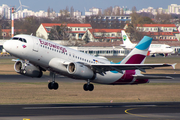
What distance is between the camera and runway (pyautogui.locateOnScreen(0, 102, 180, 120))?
181 ft

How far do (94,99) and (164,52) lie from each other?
400ft

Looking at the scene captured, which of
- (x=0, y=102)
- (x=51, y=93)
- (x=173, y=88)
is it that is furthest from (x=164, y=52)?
(x=0, y=102)

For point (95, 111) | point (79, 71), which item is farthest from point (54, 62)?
point (95, 111)

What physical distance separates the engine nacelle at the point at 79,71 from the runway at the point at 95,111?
713cm

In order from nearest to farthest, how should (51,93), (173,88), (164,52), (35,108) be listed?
1. (35,108)
2. (51,93)
3. (173,88)
4. (164,52)

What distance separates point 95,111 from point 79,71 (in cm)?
1375

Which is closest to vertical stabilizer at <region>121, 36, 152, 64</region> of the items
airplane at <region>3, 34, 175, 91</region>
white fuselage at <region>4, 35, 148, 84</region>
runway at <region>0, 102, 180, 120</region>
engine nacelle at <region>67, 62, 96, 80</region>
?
airplane at <region>3, 34, 175, 91</region>

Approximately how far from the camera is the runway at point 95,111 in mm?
55312

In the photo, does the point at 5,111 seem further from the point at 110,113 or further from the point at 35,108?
the point at 110,113

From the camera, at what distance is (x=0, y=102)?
6912 centimetres

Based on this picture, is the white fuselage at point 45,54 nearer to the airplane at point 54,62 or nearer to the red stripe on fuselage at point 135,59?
the airplane at point 54,62

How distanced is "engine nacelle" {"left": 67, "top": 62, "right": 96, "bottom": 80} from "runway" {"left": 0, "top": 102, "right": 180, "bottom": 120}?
23.4ft

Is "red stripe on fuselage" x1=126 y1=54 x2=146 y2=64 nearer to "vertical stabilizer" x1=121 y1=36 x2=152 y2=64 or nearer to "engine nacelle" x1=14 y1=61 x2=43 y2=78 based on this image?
"vertical stabilizer" x1=121 y1=36 x2=152 y2=64

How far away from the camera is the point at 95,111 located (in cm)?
6112
